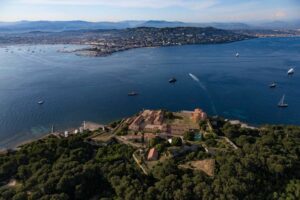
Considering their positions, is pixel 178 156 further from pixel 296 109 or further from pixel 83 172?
pixel 296 109

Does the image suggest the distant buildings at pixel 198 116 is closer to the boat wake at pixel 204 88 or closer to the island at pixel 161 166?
the island at pixel 161 166

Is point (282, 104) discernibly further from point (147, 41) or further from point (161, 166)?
point (147, 41)

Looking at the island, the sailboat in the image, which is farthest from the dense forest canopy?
the sailboat

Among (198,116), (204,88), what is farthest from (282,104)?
(198,116)

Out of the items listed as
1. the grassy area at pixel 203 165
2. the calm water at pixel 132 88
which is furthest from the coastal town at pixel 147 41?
the grassy area at pixel 203 165

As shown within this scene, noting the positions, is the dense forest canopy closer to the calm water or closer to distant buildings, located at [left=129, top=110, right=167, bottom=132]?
distant buildings, located at [left=129, top=110, right=167, bottom=132]
